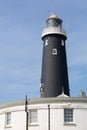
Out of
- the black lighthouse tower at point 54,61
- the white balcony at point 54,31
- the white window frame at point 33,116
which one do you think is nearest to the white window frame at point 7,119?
the white window frame at point 33,116

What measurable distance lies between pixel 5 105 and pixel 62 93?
11982mm

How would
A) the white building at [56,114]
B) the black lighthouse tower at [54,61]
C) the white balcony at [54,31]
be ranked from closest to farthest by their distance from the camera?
1. the white building at [56,114]
2. the black lighthouse tower at [54,61]
3. the white balcony at [54,31]

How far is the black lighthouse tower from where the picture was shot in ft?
173

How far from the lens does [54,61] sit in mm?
54000

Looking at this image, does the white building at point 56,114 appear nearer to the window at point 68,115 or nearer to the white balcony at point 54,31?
the window at point 68,115

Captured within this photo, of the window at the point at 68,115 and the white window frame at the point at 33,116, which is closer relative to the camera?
the window at the point at 68,115

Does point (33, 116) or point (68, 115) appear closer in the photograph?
point (68, 115)

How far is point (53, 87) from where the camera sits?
172ft

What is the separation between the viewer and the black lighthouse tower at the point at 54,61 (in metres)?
52.6

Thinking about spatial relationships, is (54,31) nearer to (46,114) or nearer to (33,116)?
(33,116)

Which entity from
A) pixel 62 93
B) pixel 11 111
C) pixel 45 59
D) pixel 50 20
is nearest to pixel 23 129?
pixel 11 111

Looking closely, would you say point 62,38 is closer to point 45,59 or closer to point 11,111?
point 45,59

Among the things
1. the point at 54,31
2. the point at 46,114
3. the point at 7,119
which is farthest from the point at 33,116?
the point at 54,31

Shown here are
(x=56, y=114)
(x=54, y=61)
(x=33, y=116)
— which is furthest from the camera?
(x=54, y=61)
